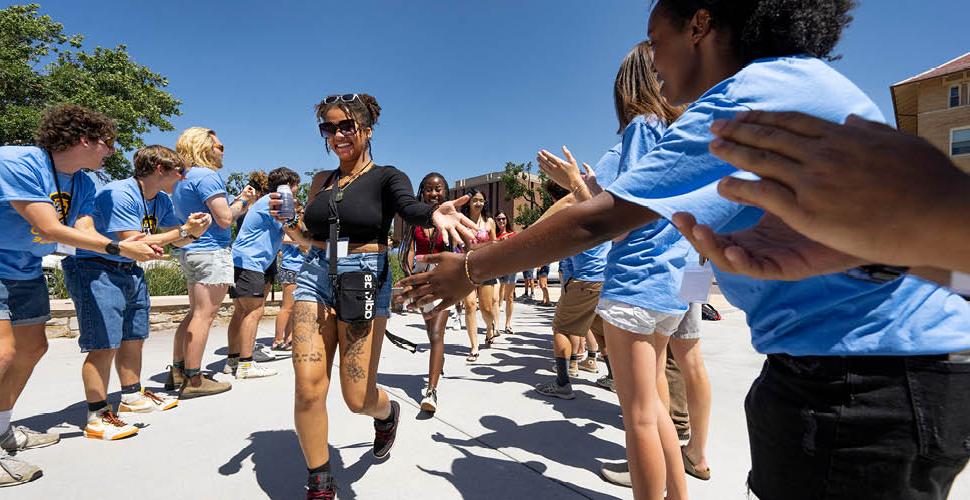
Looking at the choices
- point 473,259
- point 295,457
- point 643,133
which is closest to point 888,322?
point 473,259

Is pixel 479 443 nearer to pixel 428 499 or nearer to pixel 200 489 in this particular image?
pixel 428 499

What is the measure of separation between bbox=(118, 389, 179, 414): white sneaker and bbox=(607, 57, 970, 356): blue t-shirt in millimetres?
4243

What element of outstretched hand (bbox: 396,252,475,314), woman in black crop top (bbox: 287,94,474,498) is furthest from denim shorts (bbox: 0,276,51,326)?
outstretched hand (bbox: 396,252,475,314)

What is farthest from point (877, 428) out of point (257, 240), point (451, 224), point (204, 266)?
point (257, 240)

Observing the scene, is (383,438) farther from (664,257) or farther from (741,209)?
(741,209)

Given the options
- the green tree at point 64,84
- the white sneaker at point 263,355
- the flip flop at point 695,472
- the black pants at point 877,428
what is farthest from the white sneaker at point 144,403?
the green tree at point 64,84

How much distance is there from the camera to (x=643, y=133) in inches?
85.2

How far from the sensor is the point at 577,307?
13.2 ft

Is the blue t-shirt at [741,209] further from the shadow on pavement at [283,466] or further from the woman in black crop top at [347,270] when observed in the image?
the shadow on pavement at [283,466]

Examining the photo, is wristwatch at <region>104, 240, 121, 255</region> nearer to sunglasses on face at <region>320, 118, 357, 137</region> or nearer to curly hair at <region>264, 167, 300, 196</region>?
sunglasses on face at <region>320, 118, 357, 137</region>

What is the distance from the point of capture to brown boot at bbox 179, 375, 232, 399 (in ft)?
13.4

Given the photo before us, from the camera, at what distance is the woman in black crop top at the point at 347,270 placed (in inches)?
90.1

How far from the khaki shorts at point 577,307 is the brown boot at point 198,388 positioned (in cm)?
314

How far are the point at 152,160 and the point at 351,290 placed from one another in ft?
8.19
